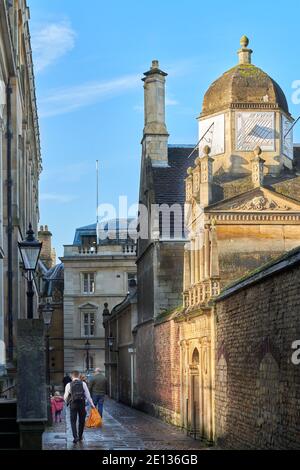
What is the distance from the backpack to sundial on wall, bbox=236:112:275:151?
1154 cm

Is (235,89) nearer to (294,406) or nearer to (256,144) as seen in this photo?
(256,144)

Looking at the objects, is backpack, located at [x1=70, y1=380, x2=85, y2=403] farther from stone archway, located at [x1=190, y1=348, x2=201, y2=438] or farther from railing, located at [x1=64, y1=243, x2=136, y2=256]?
railing, located at [x1=64, y1=243, x2=136, y2=256]

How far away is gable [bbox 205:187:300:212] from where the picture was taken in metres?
25.9

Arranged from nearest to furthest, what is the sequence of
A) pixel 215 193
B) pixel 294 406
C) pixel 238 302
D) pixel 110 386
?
pixel 294 406, pixel 238 302, pixel 215 193, pixel 110 386

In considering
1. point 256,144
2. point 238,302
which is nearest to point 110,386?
point 256,144

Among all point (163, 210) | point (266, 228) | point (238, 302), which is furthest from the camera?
point (163, 210)

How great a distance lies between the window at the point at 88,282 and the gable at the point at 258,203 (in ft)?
151

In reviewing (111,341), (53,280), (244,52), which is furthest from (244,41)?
(53,280)

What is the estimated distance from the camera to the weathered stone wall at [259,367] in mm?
15188

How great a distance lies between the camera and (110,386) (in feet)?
199

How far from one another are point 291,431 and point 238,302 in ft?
16.5

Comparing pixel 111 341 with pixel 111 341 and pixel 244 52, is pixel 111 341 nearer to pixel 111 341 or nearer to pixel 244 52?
pixel 111 341

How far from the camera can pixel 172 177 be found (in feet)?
123

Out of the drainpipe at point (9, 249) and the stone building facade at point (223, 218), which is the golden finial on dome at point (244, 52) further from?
the drainpipe at point (9, 249)
